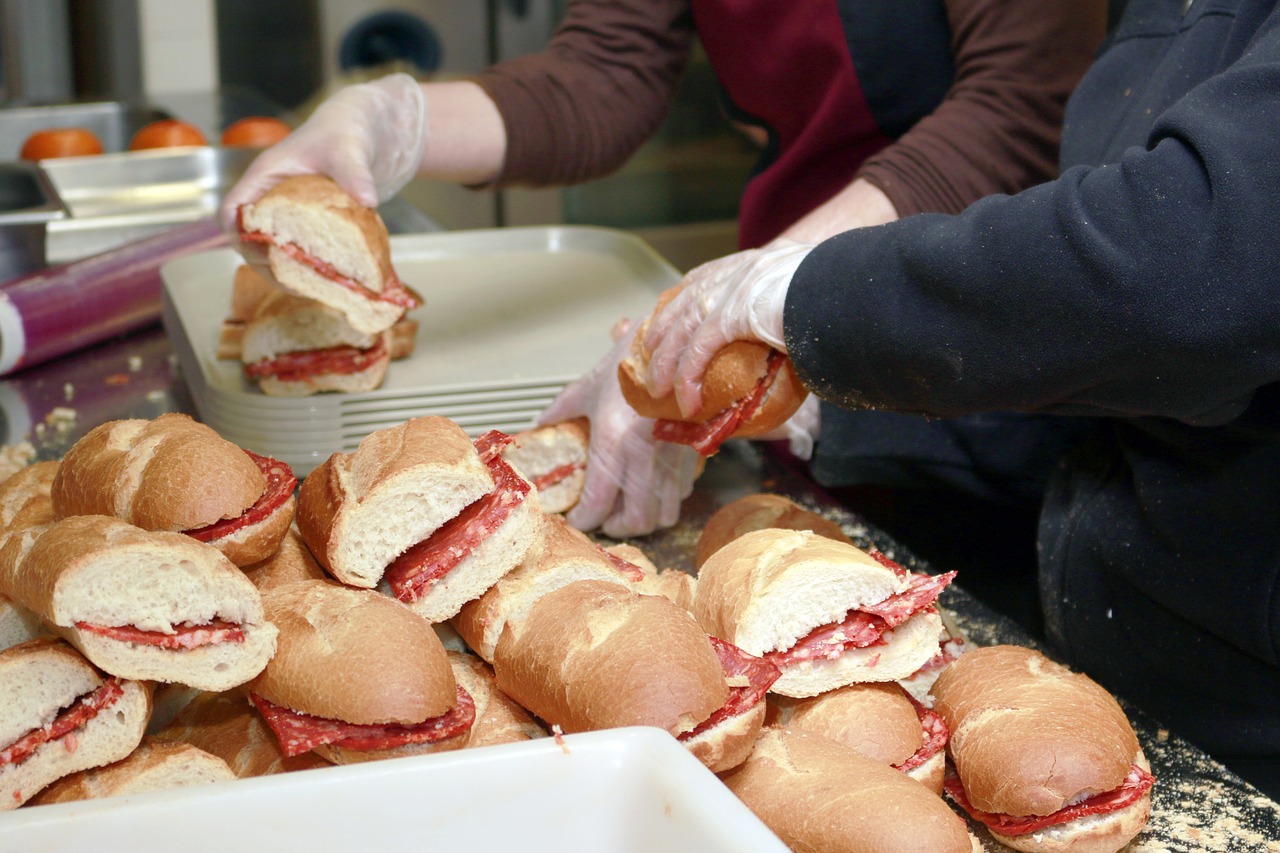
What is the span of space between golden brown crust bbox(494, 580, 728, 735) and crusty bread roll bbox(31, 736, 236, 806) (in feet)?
0.98

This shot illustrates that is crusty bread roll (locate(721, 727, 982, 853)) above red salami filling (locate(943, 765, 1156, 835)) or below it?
above

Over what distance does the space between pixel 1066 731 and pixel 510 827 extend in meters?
0.59

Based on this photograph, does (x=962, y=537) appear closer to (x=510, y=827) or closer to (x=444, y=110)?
→ (x=444, y=110)

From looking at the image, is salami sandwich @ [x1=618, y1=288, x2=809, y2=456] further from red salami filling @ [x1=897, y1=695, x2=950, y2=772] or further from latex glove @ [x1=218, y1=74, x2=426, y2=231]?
latex glove @ [x1=218, y1=74, x2=426, y2=231]

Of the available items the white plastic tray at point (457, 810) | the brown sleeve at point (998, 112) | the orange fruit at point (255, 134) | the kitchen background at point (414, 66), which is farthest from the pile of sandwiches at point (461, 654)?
the kitchen background at point (414, 66)

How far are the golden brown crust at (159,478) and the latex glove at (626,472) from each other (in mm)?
653

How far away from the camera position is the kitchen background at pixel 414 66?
5352 millimetres

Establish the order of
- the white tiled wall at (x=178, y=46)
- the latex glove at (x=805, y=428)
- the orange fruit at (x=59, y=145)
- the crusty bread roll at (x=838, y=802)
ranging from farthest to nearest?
the white tiled wall at (x=178, y=46)
the orange fruit at (x=59, y=145)
the latex glove at (x=805, y=428)
the crusty bread roll at (x=838, y=802)

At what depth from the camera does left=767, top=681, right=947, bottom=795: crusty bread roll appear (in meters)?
1.20

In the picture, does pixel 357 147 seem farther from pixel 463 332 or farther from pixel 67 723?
pixel 67 723

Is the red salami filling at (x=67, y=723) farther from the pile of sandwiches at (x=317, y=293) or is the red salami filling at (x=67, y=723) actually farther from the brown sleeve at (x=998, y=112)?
the brown sleeve at (x=998, y=112)

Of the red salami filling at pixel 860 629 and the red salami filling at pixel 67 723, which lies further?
the red salami filling at pixel 860 629

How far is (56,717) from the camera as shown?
1061mm

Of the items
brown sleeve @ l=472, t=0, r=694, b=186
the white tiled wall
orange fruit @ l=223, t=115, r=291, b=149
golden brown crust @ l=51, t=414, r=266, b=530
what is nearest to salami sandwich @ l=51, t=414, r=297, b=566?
golden brown crust @ l=51, t=414, r=266, b=530
